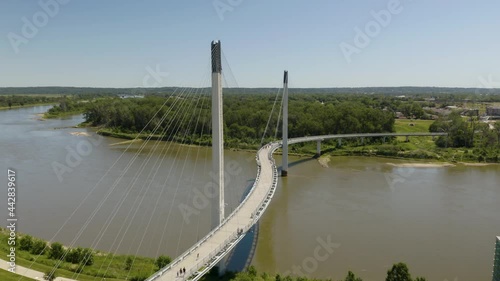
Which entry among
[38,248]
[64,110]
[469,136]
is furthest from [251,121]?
[64,110]

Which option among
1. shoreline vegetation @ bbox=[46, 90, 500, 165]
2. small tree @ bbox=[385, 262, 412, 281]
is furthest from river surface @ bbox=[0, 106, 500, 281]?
shoreline vegetation @ bbox=[46, 90, 500, 165]

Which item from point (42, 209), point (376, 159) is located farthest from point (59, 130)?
point (376, 159)

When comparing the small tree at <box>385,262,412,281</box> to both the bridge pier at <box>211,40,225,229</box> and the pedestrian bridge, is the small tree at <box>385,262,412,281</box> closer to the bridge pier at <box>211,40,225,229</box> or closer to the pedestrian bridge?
the pedestrian bridge

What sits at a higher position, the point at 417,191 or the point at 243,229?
the point at 243,229

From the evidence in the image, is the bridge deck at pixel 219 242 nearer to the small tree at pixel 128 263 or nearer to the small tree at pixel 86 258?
the small tree at pixel 128 263

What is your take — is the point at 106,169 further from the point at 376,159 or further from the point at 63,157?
the point at 376,159
